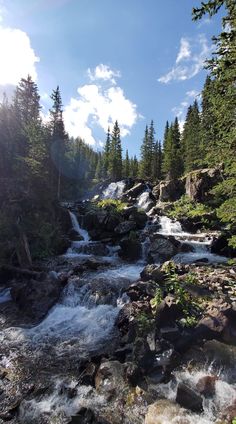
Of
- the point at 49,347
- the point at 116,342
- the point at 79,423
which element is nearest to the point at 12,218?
the point at 49,347

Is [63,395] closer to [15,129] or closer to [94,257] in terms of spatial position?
[94,257]

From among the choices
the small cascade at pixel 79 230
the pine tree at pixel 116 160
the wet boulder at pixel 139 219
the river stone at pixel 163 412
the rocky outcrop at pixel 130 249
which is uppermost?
the pine tree at pixel 116 160

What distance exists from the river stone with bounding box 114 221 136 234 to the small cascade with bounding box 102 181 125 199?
100 ft

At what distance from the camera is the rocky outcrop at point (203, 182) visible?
3753 centimetres

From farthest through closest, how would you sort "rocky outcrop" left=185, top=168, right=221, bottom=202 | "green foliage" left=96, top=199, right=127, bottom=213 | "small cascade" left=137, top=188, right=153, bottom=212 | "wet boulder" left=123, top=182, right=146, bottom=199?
"wet boulder" left=123, top=182, right=146, bottom=199 → "small cascade" left=137, top=188, right=153, bottom=212 → "green foliage" left=96, top=199, right=127, bottom=213 → "rocky outcrop" left=185, top=168, right=221, bottom=202

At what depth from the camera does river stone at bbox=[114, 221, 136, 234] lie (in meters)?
32.1

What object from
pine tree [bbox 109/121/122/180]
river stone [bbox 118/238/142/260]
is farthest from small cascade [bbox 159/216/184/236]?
pine tree [bbox 109/121/122/180]

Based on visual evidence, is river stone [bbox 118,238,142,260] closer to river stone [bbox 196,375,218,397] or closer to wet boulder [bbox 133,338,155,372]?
wet boulder [bbox 133,338,155,372]

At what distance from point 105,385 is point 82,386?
79 centimetres

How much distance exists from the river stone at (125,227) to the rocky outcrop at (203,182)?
1171 centimetres

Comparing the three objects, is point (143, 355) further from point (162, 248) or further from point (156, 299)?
point (162, 248)

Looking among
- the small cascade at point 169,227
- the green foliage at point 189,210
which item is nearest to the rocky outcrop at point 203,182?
the green foliage at point 189,210

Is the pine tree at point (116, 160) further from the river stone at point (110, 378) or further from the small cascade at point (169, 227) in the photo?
the river stone at point (110, 378)

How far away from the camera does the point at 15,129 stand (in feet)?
104
